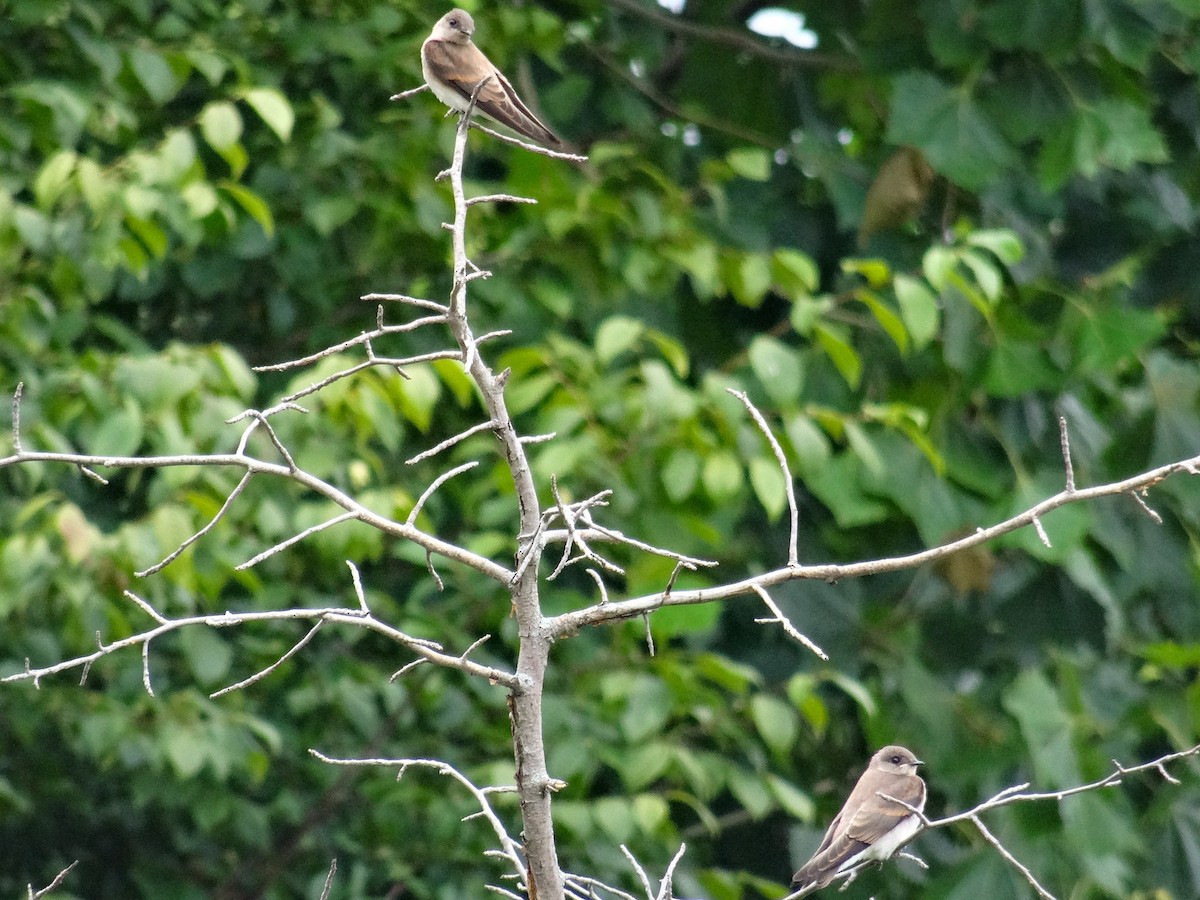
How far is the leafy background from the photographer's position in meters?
4.35

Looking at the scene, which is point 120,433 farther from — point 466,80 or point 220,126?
point 466,80

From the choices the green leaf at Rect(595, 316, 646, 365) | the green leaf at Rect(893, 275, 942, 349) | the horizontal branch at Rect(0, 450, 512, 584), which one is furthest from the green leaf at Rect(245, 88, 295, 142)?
the horizontal branch at Rect(0, 450, 512, 584)

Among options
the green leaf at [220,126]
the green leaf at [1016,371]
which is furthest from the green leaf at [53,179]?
the green leaf at [1016,371]

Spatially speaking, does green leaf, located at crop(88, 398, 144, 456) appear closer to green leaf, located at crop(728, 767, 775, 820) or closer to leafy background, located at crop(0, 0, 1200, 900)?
leafy background, located at crop(0, 0, 1200, 900)

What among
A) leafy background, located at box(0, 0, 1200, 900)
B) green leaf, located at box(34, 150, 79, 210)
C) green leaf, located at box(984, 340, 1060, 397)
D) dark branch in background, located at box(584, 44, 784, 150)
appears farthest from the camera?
dark branch in background, located at box(584, 44, 784, 150)

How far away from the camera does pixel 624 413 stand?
4562mm

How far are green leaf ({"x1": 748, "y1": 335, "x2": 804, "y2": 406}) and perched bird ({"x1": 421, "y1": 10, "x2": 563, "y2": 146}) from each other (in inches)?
35.6

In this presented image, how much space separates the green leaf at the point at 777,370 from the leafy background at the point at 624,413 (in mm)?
12

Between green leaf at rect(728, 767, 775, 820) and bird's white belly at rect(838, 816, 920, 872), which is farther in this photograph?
green leaf at rect(728, 767, 775, 820)

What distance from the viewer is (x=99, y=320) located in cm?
482

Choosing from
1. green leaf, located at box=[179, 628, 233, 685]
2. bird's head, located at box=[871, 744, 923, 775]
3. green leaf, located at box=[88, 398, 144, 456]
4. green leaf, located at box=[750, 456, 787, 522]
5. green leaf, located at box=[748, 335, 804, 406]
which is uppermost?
green leaf, located at box=[748, 335, 804, 406]

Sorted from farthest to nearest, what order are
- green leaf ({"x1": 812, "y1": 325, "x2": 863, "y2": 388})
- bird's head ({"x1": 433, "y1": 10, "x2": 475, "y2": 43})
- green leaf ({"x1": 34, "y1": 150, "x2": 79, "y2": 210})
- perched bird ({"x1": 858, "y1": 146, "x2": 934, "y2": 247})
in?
1. perched bird ({"x1": 858, "y1": 146, "x2": 934, "y2": 247})
2. green leaf ({"x1": 812, "y1": 325, "x2": 863, "y2": 388})
3. green leaf ({"x1": 34, "y1": 150, "x2": 79, "y2": 210})
4. bird's head ({"x1": 433, "y1": 10, "x2": 475, "y2": 43})

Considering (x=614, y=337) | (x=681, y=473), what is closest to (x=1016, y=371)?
(x=681, y=473)

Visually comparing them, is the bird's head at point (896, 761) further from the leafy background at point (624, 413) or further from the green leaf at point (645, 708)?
the green leaf at point (645, 708)
